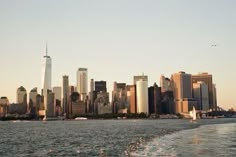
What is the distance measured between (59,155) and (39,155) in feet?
10.6

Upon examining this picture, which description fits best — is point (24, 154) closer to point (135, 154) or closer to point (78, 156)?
point (78, 156)

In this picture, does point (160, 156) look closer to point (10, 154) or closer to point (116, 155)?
point (116, 155)

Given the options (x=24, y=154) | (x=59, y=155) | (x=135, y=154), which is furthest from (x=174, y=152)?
(x=24, y=154)

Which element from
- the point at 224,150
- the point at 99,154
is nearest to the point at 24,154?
the point at 99,154

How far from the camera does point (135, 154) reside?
5584 cm

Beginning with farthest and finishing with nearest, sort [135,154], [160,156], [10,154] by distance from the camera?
[10,154] < [135,154] < [160,156]

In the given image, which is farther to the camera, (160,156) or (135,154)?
(135,154)

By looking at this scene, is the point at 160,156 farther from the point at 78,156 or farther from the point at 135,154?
the point at 78,156

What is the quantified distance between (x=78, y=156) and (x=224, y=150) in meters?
22.6

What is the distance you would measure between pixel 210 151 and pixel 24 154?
28956 mm

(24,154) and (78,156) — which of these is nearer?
(78,156)

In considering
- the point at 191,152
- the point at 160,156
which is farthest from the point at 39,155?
the point at 191,152

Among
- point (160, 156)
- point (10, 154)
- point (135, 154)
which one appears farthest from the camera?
point (10, 154)

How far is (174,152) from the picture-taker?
56625mm
